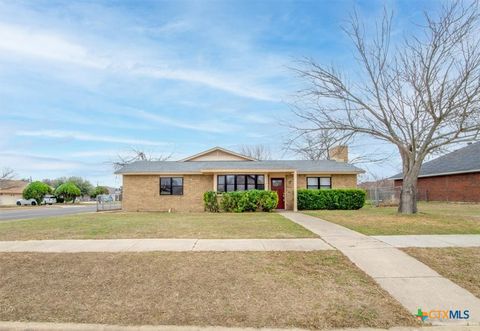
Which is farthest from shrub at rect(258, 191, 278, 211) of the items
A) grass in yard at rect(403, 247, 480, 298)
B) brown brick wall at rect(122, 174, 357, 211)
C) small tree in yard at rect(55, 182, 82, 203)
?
small tree in yard at rect(55, 182, 82, 203)

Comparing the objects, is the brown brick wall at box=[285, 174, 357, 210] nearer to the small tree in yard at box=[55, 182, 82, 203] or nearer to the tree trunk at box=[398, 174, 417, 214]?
the tree trunk at box=[398, 174, 417, 214]

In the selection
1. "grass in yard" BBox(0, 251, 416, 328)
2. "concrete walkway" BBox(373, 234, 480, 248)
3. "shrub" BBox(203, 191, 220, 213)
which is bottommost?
"grass in yard" BBox(0, 251, 416, 328)

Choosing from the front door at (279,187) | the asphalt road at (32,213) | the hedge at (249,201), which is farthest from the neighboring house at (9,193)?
the front door at (279,187)

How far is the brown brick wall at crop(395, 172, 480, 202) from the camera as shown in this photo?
26.2 metres

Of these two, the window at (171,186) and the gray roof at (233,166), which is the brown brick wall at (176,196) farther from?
the gray roof at (233,166)

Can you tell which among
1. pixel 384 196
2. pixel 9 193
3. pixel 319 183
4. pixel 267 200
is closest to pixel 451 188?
pixel 384 196

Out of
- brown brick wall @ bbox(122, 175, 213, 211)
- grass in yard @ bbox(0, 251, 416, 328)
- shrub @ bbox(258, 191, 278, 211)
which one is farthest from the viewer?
brown brick wall @ bbox(122, 175, 213, 211)

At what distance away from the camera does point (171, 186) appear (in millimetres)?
22531

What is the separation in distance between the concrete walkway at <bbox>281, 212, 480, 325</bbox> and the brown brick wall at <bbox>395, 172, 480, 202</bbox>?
78.2 feet

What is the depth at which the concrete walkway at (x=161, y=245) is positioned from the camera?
7430 mm

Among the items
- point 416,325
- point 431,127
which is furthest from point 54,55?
point 431,127

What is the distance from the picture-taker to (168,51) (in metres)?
14.6

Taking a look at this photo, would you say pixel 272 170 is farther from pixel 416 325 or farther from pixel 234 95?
pixel 416 325

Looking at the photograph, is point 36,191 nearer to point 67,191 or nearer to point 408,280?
point 67,191
